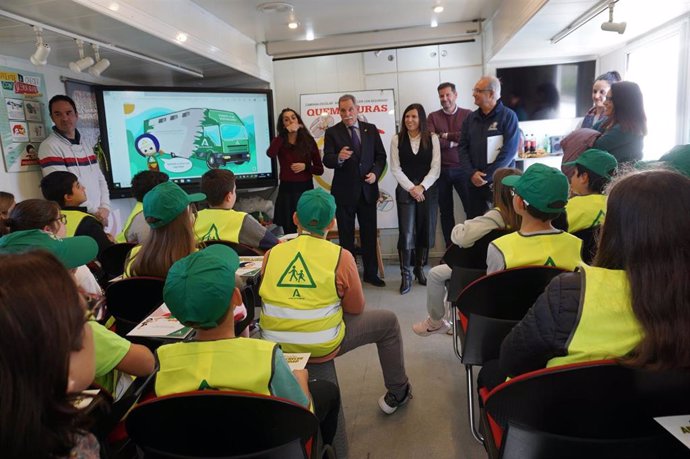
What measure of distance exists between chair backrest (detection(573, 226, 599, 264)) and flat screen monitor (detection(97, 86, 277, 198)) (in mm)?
3517

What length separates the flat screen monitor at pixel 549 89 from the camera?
4.82 m

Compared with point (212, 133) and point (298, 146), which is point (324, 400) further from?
point (212, 133)

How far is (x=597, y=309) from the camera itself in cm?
102

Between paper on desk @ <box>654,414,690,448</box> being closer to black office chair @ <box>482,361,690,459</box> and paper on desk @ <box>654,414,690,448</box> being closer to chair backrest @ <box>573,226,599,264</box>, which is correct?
black office chair @ <box>482,361,690,459</box>

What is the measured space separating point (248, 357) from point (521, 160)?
14.8 feet

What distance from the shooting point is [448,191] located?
468cm

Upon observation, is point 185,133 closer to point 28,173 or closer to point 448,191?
point 28,173

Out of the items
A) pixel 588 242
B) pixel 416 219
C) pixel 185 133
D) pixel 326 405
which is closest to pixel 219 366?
pixel 326 405

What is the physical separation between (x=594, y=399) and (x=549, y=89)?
4632 millimetres

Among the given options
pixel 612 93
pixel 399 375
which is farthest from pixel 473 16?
pixel 399 375

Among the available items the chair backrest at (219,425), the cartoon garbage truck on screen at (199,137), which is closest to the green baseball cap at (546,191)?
the chair backrest at (219,425)

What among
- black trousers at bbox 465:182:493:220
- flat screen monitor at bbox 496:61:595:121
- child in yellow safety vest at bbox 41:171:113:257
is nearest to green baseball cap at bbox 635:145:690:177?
black trousers at bbox 465:182:493:220

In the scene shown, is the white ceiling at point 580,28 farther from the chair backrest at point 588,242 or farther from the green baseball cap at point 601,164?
the chair backrest at point 588,242

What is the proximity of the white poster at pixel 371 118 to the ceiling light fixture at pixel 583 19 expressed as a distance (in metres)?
1.75
